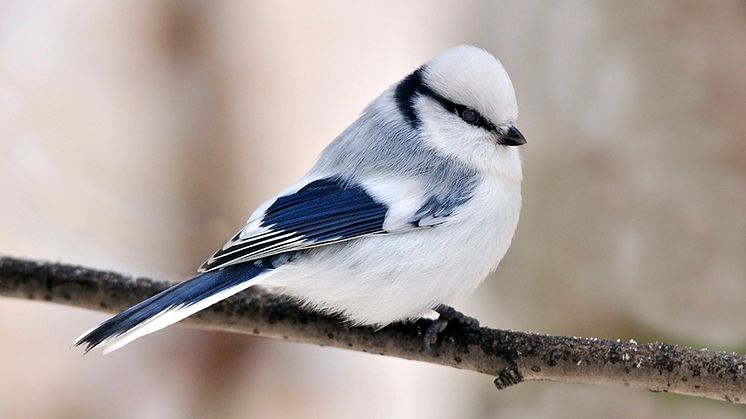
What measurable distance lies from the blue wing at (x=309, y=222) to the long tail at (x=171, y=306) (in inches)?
0.6

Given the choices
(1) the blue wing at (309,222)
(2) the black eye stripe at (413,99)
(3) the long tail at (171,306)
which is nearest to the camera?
(3) the long tail at (171,306)

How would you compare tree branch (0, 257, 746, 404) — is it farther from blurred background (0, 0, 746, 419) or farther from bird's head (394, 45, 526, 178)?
blurred background (0, 0, 746, 419)

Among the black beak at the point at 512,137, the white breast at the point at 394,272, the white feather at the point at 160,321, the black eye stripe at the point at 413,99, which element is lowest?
the white feather at the point at 160,321

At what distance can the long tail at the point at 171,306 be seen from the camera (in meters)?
0.74

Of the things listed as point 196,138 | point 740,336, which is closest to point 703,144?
point 740,336

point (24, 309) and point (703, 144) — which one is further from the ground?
point (703, 144)

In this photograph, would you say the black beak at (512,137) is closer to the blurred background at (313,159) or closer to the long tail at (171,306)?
the long tail at (171,306)

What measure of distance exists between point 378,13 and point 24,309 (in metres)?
0.90

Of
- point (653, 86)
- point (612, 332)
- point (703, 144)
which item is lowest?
point (612, 332)

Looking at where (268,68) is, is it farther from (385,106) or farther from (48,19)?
(385,106)

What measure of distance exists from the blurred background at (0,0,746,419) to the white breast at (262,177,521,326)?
0.57 m

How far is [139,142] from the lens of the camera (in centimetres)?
161

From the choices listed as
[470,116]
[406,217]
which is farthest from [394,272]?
[470,116]

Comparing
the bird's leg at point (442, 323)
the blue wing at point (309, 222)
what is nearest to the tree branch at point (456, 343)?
the bird's leg at point (442, 323)
